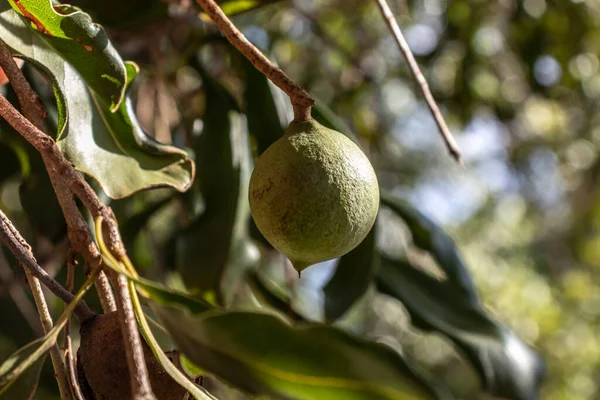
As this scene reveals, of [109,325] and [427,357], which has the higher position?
[109,325]

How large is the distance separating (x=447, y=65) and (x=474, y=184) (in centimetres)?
391

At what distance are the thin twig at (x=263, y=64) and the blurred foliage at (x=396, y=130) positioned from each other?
256 mm

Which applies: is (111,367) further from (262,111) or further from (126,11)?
(126,11)

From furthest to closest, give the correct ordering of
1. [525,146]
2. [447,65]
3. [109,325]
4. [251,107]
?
[525,146] → [447,65] → [251,107] → [109,325]

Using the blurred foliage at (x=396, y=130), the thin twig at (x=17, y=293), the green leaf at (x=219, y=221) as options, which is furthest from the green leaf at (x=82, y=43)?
the thin twig at (x=17, y=293)

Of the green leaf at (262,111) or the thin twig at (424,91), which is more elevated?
the thin twig at (424,91)

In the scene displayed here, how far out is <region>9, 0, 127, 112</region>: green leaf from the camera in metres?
0.64

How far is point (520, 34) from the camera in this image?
2006 mm

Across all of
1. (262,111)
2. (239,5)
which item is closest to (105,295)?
(262,111)

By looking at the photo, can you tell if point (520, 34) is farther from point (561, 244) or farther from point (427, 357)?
point (561, 244)

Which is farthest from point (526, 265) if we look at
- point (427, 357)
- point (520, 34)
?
point (520, 34)

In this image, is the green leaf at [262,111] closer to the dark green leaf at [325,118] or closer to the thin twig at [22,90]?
the dark green leaf at [325,118]

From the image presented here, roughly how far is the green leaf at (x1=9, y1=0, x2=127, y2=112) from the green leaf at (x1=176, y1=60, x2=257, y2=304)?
1.41 feet

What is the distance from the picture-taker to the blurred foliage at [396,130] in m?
1.14
